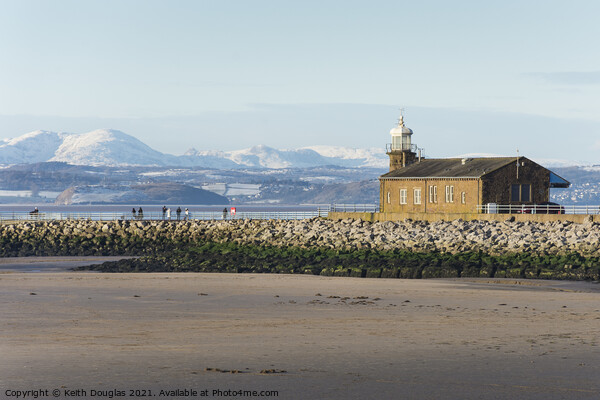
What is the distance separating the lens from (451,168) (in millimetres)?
72875

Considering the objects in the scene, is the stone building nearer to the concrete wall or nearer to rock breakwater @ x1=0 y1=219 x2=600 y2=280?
the concrete wall

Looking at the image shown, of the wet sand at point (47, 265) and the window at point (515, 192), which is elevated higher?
the window at point (515, 192)

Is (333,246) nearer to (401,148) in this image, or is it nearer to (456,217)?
(456,217)

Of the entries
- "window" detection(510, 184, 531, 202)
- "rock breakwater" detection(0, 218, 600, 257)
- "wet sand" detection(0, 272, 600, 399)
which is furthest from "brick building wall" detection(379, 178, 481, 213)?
"wet sand" detection(0, 272, 600, 399)

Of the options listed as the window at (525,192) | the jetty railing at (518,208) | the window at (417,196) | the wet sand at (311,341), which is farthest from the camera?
the window at (417,196)

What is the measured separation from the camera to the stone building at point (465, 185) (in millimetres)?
68188

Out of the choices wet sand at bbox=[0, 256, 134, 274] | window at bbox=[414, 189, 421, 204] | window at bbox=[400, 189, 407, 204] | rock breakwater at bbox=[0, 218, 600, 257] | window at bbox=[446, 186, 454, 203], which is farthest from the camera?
window at bbox=[400, 189, 407, 204]

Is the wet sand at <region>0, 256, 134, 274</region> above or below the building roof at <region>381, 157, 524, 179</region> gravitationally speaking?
below

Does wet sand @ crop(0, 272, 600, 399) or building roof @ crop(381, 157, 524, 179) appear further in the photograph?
building roof @ crop(381, 157, 524, 179)

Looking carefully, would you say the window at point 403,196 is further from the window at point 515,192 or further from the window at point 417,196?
the window at point 515,192

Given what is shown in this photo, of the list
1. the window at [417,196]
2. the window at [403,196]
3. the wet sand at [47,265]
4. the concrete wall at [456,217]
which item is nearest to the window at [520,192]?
the concrete wall at [456,217]

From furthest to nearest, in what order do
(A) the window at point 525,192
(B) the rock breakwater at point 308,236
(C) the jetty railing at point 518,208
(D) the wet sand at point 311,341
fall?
(A) the window at point 525,192 < (C) the jetty railing at point 518,208 < (B) the rock breakwater at point 308,236 < (D) the wet sand at point 311,341

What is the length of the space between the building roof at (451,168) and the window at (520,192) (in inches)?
81.2

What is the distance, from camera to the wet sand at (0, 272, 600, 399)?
13.7 metres
